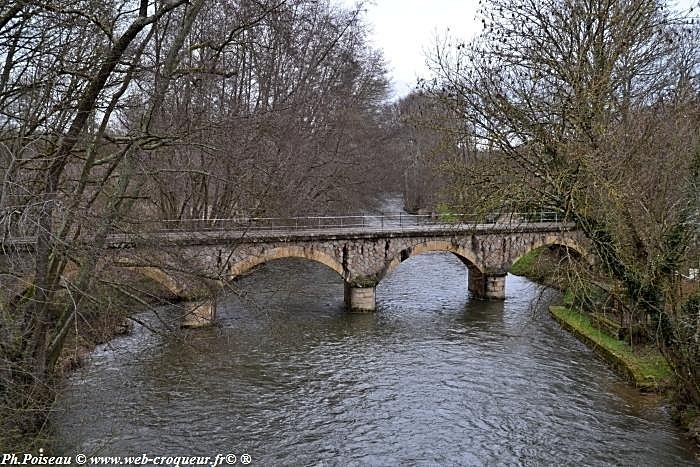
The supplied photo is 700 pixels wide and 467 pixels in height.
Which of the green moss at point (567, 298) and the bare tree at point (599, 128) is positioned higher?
the bare tree at point (599, 128)

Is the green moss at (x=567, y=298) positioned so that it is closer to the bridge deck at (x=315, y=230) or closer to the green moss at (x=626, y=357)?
the green moss at (x=626, y=357)

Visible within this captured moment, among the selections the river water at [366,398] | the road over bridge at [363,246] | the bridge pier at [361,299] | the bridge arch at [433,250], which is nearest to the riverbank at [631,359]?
the river water at [366,398]

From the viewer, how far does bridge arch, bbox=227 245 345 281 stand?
21.2 m

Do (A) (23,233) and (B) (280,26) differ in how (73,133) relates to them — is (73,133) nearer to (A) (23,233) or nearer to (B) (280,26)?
(A) (23,233)

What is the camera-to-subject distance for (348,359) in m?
17.0

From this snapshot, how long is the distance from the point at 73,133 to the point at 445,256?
30816 mm

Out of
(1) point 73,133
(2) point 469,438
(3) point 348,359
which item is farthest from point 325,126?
(1) point 73,133

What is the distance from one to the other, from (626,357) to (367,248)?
1012 cm

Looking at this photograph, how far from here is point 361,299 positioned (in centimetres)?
2256

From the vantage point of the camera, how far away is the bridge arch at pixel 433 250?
23.6m

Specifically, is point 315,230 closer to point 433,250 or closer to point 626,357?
point 433,250

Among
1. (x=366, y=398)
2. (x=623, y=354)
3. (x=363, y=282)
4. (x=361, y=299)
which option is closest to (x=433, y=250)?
(x=363, y=282)

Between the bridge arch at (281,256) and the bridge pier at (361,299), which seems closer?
the bridge arch at (281,256)

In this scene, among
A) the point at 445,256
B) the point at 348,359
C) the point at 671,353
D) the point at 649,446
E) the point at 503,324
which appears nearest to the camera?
the point at 649,446
